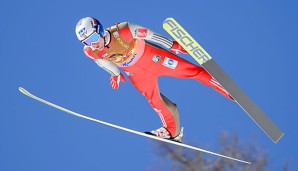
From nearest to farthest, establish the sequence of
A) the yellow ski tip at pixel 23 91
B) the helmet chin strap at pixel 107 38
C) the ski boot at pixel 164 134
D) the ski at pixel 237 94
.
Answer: the ski at pixel 237 94
the helmet chin strap at pixel 107 38
the ski boot at pixel 164 134
the yellow ski tip at pixel 23 91

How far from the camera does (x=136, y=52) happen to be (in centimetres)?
487

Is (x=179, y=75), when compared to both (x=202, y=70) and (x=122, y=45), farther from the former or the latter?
(x=122, y=45)

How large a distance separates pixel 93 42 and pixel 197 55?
671 mm

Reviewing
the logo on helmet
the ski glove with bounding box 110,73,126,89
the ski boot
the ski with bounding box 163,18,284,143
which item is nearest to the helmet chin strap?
the logo on helmet

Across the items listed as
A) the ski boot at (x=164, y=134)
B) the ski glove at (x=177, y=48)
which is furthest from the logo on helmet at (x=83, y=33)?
the ski boot at (x=164, y=134)

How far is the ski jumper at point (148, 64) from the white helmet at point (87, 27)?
16cm

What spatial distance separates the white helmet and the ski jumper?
0.16 meters

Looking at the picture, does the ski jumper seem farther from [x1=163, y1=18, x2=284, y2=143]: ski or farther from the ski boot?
[x1=163, y1=18, x2=284, y2=143]: ski

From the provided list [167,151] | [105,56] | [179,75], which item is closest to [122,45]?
[105,56]

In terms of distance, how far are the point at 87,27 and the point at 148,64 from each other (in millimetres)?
577

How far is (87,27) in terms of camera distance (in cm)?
456

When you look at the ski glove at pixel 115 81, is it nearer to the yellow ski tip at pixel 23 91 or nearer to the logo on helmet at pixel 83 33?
the logo on helmet at pixel 83 33

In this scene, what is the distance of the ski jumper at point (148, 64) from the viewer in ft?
15.6

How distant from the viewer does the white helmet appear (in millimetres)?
4562
